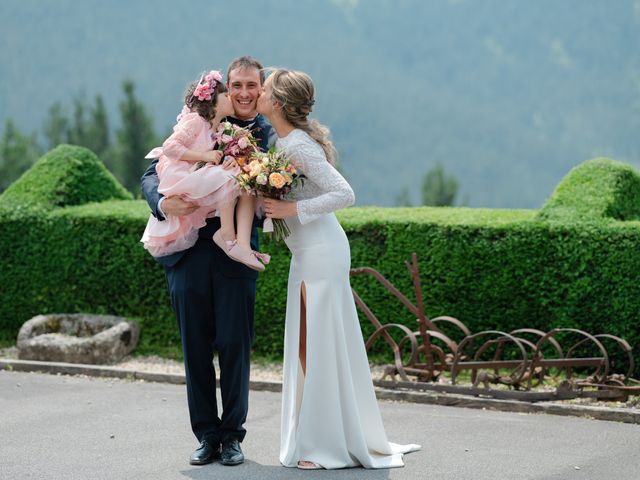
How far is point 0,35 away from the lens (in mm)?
95938

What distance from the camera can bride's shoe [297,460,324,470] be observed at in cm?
516

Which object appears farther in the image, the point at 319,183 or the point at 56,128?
the point at 56,128

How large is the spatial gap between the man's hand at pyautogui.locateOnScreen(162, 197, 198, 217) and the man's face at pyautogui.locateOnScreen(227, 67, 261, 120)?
1.88ft

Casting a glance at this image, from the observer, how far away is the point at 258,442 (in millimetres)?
6012

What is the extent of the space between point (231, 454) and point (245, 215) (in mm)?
1281

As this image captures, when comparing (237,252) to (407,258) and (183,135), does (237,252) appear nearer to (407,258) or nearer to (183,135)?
(183,135)

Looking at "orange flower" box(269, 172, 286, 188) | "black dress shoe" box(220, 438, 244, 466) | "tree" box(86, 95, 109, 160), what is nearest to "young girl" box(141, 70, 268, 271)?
"orange flower" box(269, 172, 286, 188)

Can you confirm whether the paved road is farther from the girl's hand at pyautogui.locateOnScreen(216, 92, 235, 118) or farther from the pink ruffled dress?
the girl's hand at pyautogui.locateOnScreen(216, 92, 235, 118)

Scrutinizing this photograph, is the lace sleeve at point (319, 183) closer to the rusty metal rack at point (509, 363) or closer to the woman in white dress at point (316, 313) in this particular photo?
the woman in white dress at point (316, 313)

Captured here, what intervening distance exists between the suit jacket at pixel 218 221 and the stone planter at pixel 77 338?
4.04 meters

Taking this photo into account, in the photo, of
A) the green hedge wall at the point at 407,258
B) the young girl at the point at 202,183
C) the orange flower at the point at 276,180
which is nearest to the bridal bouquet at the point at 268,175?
the orange flower at the point at 276,180

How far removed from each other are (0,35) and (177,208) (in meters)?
97.7

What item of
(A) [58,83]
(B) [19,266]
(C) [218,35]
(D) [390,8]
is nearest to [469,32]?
(D) [390,8]

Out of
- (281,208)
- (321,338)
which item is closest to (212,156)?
(281,208)
